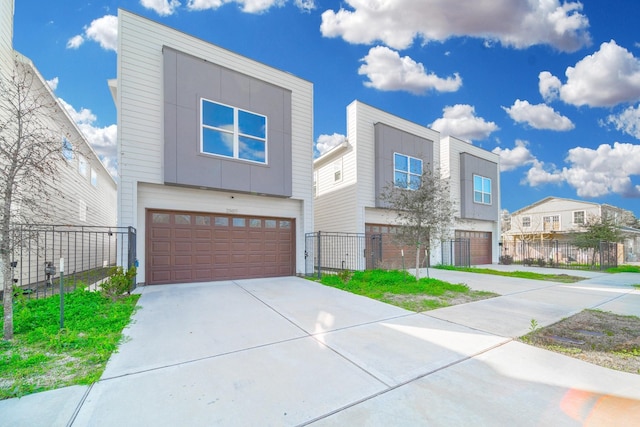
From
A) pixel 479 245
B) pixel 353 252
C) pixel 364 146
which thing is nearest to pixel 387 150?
pixel 364 146

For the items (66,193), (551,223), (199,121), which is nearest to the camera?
(199,121)

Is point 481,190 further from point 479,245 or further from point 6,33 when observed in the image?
point 6,33

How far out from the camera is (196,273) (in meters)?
8.68

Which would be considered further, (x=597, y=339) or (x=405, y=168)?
(x=405, y=168)

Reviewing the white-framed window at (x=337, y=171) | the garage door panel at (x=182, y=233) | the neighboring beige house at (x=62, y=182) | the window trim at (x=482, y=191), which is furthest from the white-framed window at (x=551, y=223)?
the neighboring beige house at (x=62, y=182)

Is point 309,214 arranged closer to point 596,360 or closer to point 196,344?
point 196,344

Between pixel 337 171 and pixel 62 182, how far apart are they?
35.4ft

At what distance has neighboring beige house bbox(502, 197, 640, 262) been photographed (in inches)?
1020

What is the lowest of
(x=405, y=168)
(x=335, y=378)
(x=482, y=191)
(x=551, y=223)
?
(x=335, y=378)

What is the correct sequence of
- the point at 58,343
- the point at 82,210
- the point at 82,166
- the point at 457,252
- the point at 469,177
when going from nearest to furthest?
the point at 58,343, the point at 82,210, the point at 82,166, the point at 457,252, the point at 469,177

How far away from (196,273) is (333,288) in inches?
168

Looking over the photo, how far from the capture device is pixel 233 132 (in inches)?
356

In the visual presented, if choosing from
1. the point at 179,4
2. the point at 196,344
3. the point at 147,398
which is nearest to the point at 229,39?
the point at 179,4

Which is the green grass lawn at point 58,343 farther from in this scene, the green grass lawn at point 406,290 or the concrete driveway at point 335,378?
the green grass lawn at point 406,290
